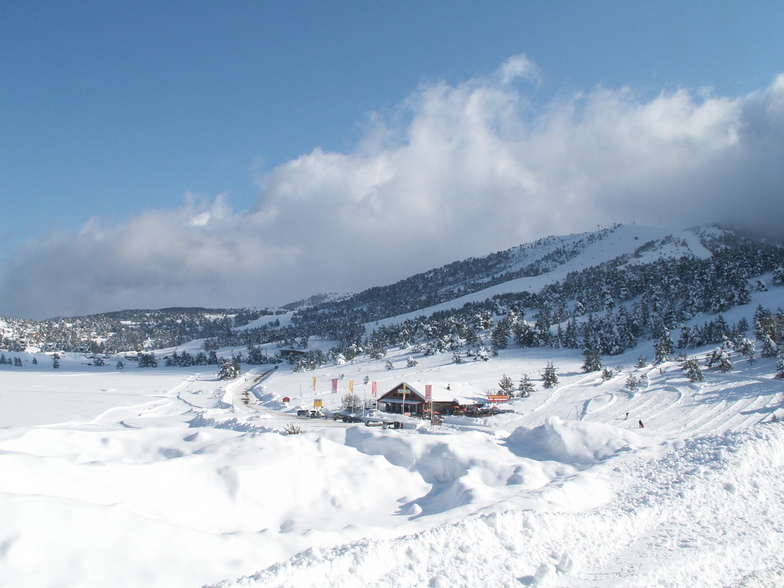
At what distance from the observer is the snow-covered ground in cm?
867

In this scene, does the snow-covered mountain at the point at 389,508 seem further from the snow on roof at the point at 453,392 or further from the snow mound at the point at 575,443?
the snow on roof at the point at 453,392

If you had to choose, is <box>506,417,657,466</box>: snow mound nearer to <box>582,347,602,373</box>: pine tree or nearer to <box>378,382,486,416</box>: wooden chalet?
<box>378,382,486,416</box>: wooden chalet

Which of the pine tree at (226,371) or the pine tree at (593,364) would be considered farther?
the pine tree at (226,371)

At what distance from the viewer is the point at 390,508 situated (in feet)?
45.6

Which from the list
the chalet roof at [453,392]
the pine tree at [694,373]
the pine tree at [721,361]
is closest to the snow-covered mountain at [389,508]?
the chalet roof at [453,392]

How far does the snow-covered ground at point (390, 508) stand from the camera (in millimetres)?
8672

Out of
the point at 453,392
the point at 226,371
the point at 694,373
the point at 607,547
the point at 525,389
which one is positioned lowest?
the point at 525,389

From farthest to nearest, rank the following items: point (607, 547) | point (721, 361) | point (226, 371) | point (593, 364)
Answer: point (226, 371)
point (593, 364)
point (721, 361)
point (607, 547)

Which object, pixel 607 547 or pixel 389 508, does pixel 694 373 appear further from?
pixel 389 508

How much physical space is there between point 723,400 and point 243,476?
40.4m

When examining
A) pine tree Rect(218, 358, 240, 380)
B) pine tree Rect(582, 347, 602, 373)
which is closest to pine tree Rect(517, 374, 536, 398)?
pine tree Rect(582, 347, 602, 373)

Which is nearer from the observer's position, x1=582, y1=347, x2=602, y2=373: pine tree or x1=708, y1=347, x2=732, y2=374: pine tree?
x1=708, y1=347, x2=732, y2=374: pine tree

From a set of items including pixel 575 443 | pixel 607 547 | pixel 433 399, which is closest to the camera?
pixel 607 547

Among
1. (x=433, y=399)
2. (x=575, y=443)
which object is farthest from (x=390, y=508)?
(x=433, y=399)
